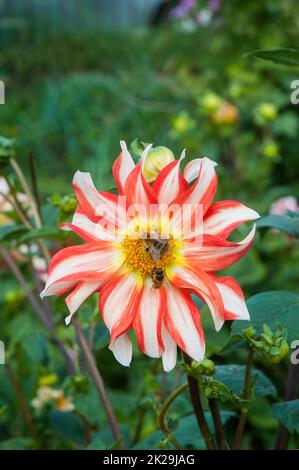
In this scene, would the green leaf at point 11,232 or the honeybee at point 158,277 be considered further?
the green leaf at point 11,232

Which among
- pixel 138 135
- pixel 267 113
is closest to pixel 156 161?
pixel 267 113

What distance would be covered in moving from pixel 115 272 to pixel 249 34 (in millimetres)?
2041

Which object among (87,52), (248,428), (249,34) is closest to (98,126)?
(249,34)

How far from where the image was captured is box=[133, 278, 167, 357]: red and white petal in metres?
0.51

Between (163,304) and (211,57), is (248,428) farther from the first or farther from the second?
(211,57)

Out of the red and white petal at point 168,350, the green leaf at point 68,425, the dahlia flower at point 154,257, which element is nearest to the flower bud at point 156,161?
the dahlia flower at point 154,257

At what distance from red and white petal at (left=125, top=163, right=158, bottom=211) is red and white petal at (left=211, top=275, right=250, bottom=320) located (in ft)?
0.26

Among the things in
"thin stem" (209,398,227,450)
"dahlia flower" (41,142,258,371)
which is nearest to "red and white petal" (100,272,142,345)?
"dahlia flower" (41,142,258,371)

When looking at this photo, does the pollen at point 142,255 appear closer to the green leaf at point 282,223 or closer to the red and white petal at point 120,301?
the red and white petal at point 120,301

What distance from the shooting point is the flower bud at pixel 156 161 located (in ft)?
1.83

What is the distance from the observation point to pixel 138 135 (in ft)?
7.10

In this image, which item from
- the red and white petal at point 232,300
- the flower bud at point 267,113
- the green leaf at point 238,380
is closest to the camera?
the red and white petal at point 232,300

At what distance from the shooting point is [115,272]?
54 cm
